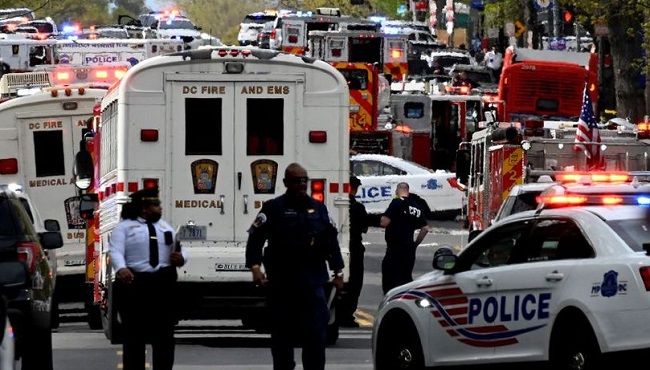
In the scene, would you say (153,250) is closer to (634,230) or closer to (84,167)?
(634,230)

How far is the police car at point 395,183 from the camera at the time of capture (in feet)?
125

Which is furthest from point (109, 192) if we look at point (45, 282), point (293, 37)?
point (293, 37)

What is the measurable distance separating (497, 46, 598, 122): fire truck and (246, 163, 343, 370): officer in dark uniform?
106 feet

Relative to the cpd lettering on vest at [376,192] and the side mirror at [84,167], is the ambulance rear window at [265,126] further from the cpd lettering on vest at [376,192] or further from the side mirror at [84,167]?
the cpd lettering on vest at [376,192]

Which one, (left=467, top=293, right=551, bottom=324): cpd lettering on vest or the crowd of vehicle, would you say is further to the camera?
(left=467, top=293, right=551, bottom=324): cpd lettering on vest

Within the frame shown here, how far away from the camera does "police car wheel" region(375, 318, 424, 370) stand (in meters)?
14.8

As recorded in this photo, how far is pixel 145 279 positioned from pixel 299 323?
1239 millimetres

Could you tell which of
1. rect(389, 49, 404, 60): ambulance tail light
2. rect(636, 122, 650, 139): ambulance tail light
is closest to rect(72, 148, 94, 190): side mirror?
rect(636, 122, 650, 139): ambulance tail light

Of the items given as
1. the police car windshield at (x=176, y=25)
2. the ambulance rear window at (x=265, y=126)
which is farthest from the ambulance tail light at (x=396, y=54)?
the ambulance rear window at (x=265, y=126)

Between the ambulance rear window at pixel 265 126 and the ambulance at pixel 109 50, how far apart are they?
1819 cm

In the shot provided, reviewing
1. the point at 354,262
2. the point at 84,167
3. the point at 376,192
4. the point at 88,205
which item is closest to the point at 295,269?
the point at 88,205

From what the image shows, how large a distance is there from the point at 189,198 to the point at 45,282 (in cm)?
304

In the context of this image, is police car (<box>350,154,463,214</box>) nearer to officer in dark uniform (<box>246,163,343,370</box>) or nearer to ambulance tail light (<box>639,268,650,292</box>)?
officer in dark uniform (<box>246,163,343,370</box>)

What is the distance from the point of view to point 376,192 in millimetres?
38094
